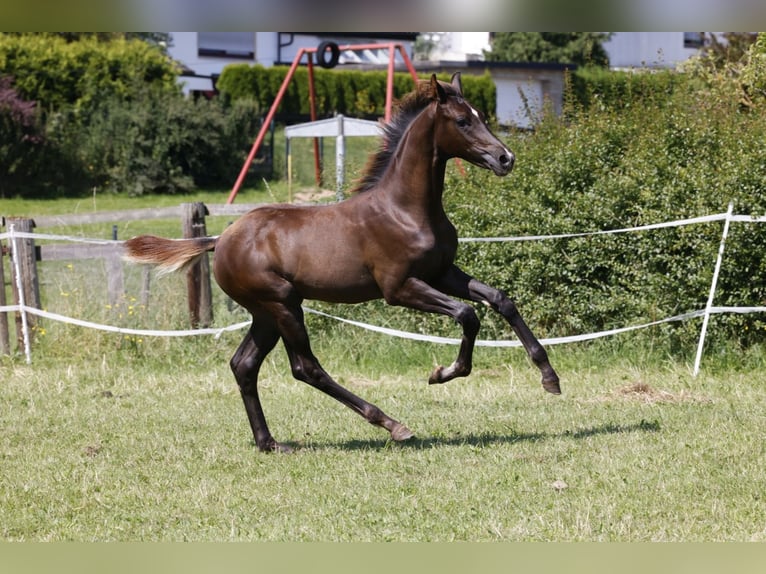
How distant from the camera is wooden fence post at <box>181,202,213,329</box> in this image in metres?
10.2

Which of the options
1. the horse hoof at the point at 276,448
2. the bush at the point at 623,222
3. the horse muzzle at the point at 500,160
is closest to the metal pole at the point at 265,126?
the bush at the point at 623,222

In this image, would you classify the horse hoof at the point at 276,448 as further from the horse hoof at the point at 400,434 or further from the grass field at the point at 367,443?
the horse hoof at the point at 400,434

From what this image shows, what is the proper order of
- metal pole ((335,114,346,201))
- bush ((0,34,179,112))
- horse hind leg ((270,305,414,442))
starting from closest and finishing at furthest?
horse hind leg ((270,305,414,442)) < metal pole ((335,114,346,201)) < bush ((0,34,179,112))

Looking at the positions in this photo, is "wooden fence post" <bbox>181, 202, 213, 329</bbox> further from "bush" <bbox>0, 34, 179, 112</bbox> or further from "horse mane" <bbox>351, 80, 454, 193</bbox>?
Answer: "bush" <bbox>0, 34, 179, 112</bbox>

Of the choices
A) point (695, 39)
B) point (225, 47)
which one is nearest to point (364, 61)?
point (225, 47)

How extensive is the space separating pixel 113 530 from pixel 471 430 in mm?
2822

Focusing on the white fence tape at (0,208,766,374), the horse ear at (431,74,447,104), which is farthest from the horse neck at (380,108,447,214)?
the white fence tape at (0,208,766,374)

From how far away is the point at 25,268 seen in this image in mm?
10344

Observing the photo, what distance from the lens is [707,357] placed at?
894cm

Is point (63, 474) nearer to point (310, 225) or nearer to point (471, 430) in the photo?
point (310, 225)

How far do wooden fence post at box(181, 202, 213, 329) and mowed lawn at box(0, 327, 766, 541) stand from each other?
696 mm

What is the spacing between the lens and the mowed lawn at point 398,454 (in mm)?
4805

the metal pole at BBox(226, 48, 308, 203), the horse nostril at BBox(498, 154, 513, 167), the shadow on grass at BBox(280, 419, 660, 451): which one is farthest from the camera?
the metal pole at BBox(226, 48, 308, 203)

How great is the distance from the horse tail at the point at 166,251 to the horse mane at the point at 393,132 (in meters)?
1.14
